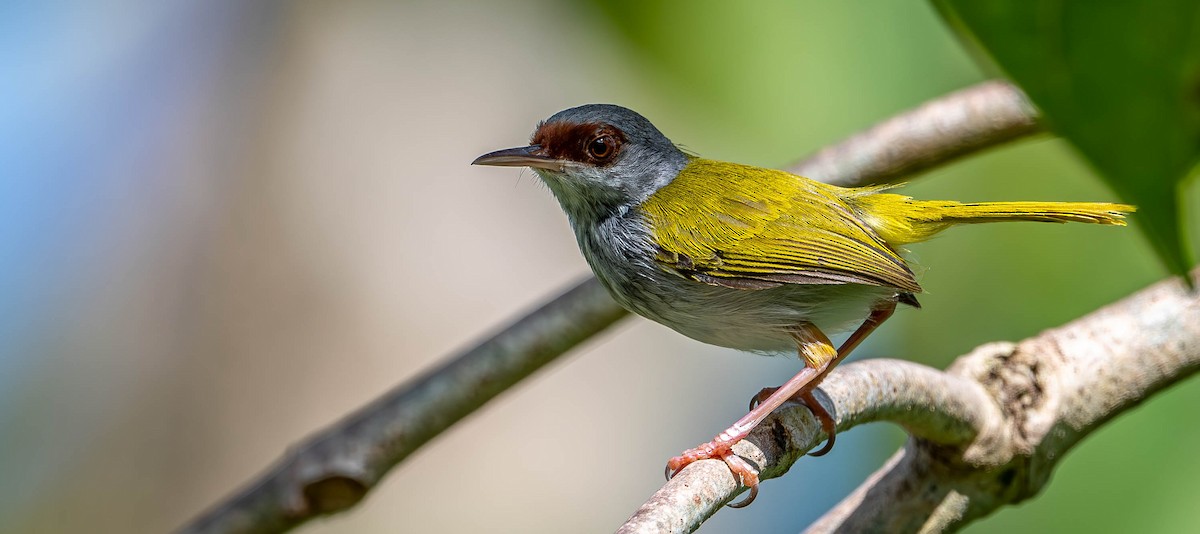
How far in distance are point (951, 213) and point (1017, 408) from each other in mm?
613

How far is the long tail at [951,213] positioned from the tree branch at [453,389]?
0.91 feet

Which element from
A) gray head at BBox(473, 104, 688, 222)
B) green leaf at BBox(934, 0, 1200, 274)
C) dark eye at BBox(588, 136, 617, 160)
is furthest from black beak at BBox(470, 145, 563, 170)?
green leaf at BBox(934, 0, 1200, 274)

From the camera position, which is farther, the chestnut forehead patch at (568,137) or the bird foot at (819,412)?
the chestnut forehead patch at (568,137)

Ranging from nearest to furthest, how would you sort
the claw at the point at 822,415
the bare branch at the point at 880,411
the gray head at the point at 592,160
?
the bare branch at the point at 880,411
the claw at the point at 822,415
the gray head at the point at 592,160

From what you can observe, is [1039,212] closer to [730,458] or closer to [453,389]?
[730,458]

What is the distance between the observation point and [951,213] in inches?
120

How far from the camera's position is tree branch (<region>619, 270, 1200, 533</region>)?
287 centimetres

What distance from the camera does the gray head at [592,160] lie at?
322 centimetres

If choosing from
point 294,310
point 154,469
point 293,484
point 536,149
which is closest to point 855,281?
point 536,149

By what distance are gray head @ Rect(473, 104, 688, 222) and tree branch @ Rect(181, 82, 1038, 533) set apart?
296 mm

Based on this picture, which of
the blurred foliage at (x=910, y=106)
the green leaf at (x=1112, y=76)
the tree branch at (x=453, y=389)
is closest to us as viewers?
the green leaf at (x=1112, y=76)

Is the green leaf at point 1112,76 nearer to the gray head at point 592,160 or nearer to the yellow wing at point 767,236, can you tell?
the yellow wing at point 767,236


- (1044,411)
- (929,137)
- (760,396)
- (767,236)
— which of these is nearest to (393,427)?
(760,396)

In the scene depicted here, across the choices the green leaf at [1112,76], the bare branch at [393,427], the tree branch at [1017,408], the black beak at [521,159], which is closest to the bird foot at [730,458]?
the tree branch at [1017,408]
